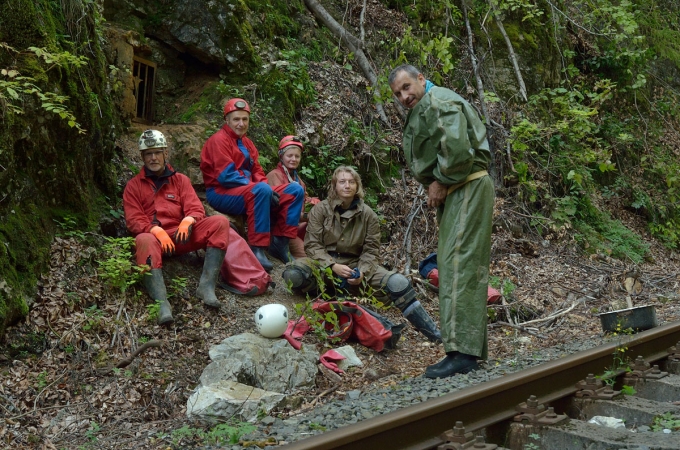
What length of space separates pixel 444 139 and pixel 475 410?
1.91 metres

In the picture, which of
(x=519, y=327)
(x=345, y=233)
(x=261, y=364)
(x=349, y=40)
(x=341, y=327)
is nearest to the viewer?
(x=261, y=364)

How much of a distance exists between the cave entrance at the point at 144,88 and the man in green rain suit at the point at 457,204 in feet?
15.9

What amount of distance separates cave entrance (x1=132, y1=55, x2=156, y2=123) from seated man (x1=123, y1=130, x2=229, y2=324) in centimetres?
269

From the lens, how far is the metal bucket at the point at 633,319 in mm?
5617

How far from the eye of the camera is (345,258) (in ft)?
22.0

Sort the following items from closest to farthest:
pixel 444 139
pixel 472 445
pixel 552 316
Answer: pixel 472 445 < pixel 444 139 < pixel 552 316

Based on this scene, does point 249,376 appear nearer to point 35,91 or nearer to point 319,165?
point 35,91

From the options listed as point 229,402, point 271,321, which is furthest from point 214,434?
point 271,321

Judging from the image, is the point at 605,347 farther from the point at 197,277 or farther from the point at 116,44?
the point at 116,44

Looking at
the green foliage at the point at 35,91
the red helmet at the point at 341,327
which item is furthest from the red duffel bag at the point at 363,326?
the green foliage at the point at 35,91

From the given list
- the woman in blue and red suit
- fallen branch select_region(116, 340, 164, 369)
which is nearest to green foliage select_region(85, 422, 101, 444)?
fallen branch select_region(116, 340, 164, 369)

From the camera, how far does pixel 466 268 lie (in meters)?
4.73

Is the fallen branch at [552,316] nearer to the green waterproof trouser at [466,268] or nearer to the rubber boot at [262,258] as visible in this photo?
the green waterproof trouser at [466,268]

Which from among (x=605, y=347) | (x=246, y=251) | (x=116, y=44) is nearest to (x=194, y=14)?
(x=116, y=44)
